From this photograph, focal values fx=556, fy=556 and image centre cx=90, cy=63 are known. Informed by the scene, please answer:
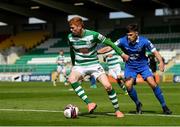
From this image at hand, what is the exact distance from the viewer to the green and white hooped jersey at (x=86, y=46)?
12555mm

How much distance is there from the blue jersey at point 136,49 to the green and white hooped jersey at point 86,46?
0.90 metres

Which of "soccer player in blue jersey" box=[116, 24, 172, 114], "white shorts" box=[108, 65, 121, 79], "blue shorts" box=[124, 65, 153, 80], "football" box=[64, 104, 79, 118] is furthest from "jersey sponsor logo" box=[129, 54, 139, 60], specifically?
"white shorts" box=[108, 65, 121, 79]

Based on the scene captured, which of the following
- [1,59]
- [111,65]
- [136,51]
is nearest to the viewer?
[136,51]

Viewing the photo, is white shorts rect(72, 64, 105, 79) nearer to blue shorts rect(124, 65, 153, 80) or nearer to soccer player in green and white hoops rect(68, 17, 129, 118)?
soccer player in green and white hoops rect(68, 17, 129, 118)

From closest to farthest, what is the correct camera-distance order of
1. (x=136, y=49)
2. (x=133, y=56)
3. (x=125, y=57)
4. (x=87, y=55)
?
(x=125, y=57) → (x=87, y=55) → (x=136, y=49) → (x=133, y=56)

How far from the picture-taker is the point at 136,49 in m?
13.2

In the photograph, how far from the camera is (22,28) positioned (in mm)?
68312

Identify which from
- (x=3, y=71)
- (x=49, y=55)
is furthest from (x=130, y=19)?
(x=3, y=71)

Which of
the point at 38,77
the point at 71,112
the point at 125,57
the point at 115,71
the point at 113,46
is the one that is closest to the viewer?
the point at 71,112

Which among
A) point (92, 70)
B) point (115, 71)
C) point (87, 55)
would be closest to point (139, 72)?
point (92, 70)

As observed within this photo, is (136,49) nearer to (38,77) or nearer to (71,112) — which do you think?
(71,112)

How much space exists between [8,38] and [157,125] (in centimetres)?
5775

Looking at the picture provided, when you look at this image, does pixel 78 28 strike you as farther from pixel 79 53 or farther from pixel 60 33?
pixel 60 33

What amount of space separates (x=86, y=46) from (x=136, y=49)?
138 cm
